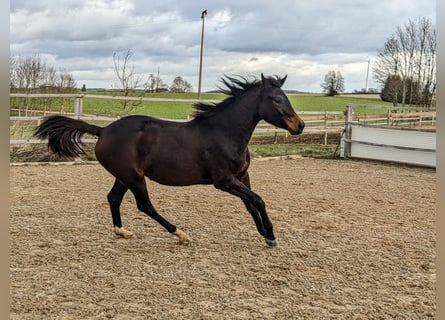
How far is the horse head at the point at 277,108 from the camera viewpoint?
3.71 m

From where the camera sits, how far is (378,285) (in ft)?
9.68

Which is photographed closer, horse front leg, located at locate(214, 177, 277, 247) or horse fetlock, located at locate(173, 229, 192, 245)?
horse front leg, located at locate(214, 177, 277, 247)

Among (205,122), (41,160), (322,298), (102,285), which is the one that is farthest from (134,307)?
(41,160)

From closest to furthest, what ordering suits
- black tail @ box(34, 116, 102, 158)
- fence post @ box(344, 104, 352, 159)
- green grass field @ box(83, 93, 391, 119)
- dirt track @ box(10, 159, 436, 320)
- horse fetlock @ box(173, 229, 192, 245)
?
dirt track @ box(10, 159, 436, 320)
horse fetlock @ box(173, 229, 192, 245)
black tail @ box(34, 116, 102, 158)
fence post @ box(344, 104, 352, 159)
green grass field @ box(83, 93, 391, 119)

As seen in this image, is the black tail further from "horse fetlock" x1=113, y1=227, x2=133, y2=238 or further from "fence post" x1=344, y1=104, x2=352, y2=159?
"fence post" x1=344, y1=104, x2=352, y2=159

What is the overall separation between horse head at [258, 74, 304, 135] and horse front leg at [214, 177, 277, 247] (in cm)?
63

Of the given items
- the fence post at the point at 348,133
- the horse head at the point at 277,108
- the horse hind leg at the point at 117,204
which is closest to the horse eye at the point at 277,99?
the horse head at the point at 277,108

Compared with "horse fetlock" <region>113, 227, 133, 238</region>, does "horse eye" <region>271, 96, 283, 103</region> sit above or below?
above

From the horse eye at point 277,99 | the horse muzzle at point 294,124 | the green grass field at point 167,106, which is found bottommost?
the horse muzzle at point 294,124

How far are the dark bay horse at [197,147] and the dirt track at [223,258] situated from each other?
413 mm

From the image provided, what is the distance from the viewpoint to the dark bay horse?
12.2 feet

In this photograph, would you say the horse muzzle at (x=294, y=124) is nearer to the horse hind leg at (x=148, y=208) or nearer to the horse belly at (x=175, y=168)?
the horse belly at (x=175, y=168)

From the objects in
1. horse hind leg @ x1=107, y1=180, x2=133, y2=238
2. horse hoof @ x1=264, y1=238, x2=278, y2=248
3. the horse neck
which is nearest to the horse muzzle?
the horse neck

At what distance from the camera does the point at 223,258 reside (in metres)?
3.47
